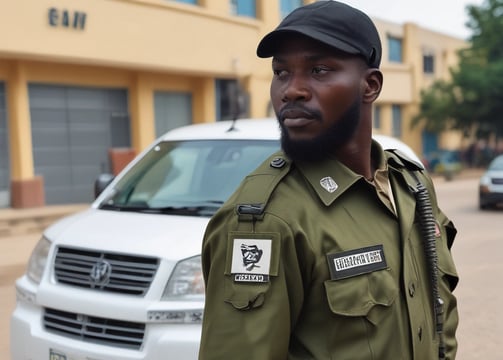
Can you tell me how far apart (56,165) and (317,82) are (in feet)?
43.1

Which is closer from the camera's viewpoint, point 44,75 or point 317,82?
point 317,82

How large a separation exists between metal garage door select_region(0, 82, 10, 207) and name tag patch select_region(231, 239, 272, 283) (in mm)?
12427

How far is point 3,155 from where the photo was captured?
1259 centimetres

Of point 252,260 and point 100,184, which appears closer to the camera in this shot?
point 252,260

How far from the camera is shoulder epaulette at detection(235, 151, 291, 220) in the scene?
4.17ft

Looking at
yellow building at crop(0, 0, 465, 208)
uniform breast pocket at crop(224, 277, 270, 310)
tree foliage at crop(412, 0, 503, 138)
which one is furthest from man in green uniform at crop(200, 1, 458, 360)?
tree foliage at crop(412, 0, 503, 138)

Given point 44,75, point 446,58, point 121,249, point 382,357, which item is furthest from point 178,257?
point 446,58

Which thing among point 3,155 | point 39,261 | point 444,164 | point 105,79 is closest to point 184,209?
point 39,261

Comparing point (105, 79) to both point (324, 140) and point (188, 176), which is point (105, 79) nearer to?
point (188, 176)

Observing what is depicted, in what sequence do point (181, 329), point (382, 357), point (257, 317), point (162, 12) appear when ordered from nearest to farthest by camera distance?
1. point (257, 317)
2. point (382, 357)
3. point (181, 329)
4. point (162, 12)

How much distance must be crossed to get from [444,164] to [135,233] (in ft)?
79.8

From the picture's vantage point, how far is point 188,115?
1717 cm

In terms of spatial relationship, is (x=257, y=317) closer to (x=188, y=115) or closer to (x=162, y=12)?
(x=162, y=12)

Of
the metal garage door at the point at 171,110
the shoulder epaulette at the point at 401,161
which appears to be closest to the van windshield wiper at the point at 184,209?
the shoulder epaulette at the point at 401,161
